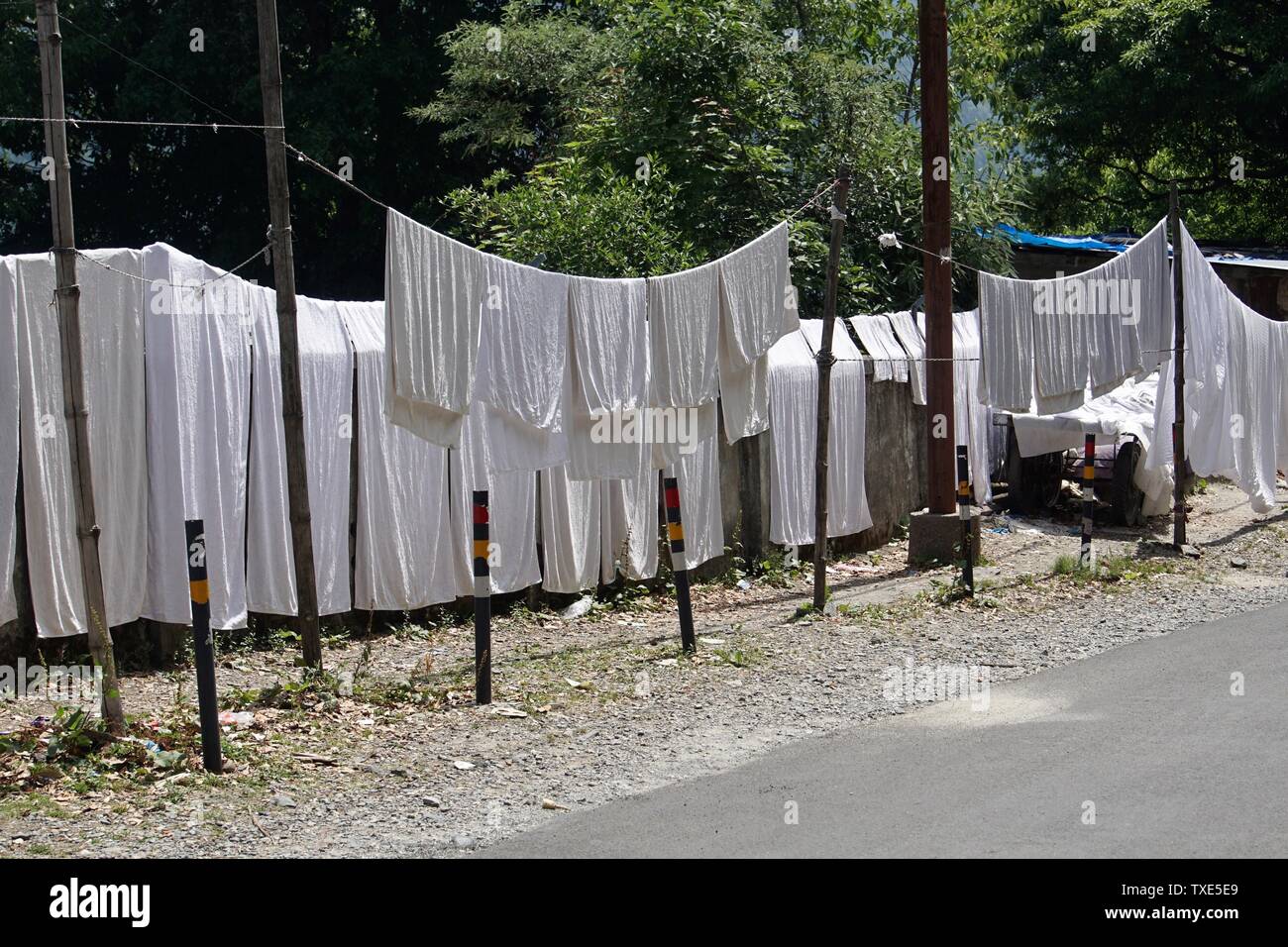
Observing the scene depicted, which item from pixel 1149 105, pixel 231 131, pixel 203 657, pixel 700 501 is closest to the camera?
pixel 203 657

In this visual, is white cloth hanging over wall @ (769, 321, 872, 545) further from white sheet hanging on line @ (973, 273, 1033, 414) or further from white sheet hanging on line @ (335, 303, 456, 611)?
white sheet hanging on line @ (335, 303, 456, 611)

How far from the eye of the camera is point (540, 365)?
8.85 meters

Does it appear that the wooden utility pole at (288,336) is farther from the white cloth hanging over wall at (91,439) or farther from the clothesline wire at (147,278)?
the white cloth hanging over wall at (91,439)

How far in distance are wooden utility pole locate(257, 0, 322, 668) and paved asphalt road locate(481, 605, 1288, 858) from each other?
2.76m

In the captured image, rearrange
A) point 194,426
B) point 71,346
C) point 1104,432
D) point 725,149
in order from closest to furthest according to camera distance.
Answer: point 71,346 → point 194,426 → point 1104,432 → point 725,149

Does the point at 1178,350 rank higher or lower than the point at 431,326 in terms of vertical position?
lower

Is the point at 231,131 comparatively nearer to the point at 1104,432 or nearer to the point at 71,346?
the point at 1104,432

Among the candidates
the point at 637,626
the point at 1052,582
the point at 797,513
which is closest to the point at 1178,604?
the point at 1052,582

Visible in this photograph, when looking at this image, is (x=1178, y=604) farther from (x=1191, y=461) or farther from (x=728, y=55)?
(x=728, y=55)

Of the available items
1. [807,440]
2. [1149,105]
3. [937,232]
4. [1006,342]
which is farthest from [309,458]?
[1149,105]

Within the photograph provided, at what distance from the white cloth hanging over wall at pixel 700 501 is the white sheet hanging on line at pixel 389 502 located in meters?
2.38

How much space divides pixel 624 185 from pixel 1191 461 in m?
7.07

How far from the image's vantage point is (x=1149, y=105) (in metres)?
25.0

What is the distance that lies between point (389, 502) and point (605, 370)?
5.87ft
